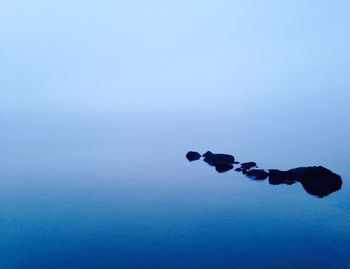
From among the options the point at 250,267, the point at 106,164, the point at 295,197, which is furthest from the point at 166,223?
the point at 106,164

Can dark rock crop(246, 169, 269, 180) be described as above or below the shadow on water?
above

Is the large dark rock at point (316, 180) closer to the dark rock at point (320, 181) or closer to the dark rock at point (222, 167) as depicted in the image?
the dark rock at point (320, 181)

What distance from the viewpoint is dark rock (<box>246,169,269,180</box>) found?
44.4 meters

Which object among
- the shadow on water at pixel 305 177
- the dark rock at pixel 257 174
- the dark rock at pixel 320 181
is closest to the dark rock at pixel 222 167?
the shadow on water at pixel 305 177

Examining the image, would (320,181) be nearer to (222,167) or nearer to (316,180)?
(316,180)

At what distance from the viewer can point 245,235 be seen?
80.0ft

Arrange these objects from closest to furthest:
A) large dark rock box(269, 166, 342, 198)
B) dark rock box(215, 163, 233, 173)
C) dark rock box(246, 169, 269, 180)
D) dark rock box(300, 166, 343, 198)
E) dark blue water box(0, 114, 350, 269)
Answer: dark blue water box(0, 114, 350, 269) < dark rock box(300, 166, 343, 198) < large dark rock box(269, 166, 342, 198) < dark rock box(246, 169, 269, 180) < dark rock box(215, 163, 233, 173)

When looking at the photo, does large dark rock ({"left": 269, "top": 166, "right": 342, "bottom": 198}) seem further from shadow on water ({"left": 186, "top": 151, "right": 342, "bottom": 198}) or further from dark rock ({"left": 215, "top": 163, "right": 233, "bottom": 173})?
dark rock ({"left": 215, "top": 163, "right": 233, "bottom": 173})

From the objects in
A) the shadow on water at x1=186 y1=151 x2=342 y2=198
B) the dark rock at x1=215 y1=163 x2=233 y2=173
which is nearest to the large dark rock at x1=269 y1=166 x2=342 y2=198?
the shadow on water at x1=186 y1=151 x2=342 y2=198

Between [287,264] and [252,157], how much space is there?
147 ft

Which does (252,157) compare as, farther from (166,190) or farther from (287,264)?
(287,264)

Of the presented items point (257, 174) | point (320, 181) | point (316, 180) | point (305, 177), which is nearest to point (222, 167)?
point (257, 174)

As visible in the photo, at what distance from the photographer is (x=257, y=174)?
150 ft

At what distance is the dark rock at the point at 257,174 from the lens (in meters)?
44.4
